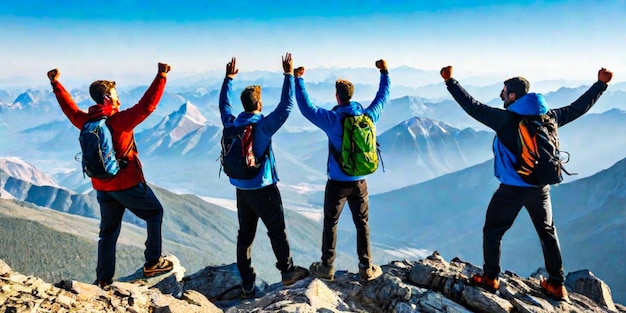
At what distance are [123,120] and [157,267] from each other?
4.16 metres

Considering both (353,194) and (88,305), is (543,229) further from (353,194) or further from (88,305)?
(88,305)

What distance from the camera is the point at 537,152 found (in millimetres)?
7797

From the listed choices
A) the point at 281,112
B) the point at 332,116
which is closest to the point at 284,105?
the point at 281,112

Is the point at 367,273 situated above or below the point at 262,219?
below

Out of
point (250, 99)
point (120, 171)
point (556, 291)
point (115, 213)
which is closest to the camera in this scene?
point (250, 99)

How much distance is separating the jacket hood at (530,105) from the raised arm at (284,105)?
184 inches

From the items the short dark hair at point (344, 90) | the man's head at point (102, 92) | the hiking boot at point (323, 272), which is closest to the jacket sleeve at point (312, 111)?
the short dark hair at point (344, 90)

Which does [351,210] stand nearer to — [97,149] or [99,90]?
[97,149]

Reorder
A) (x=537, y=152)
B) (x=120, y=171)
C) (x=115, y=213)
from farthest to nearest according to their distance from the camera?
(x=115, y=213) → (x=120, y=171) → (x=537, y=152)

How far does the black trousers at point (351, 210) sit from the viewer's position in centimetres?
877

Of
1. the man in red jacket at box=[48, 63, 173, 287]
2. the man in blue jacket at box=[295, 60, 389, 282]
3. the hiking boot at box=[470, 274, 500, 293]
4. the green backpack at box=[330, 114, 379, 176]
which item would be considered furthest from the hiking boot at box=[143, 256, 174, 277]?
the hiking boot at box=[470, 274, 500, 293]

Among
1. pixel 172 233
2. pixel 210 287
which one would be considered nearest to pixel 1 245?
pixel 172 233

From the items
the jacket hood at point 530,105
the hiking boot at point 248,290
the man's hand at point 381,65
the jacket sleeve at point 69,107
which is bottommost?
the hiking boot at point 248,290

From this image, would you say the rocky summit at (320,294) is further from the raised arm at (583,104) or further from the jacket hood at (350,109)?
the raised arm at (583,104)
